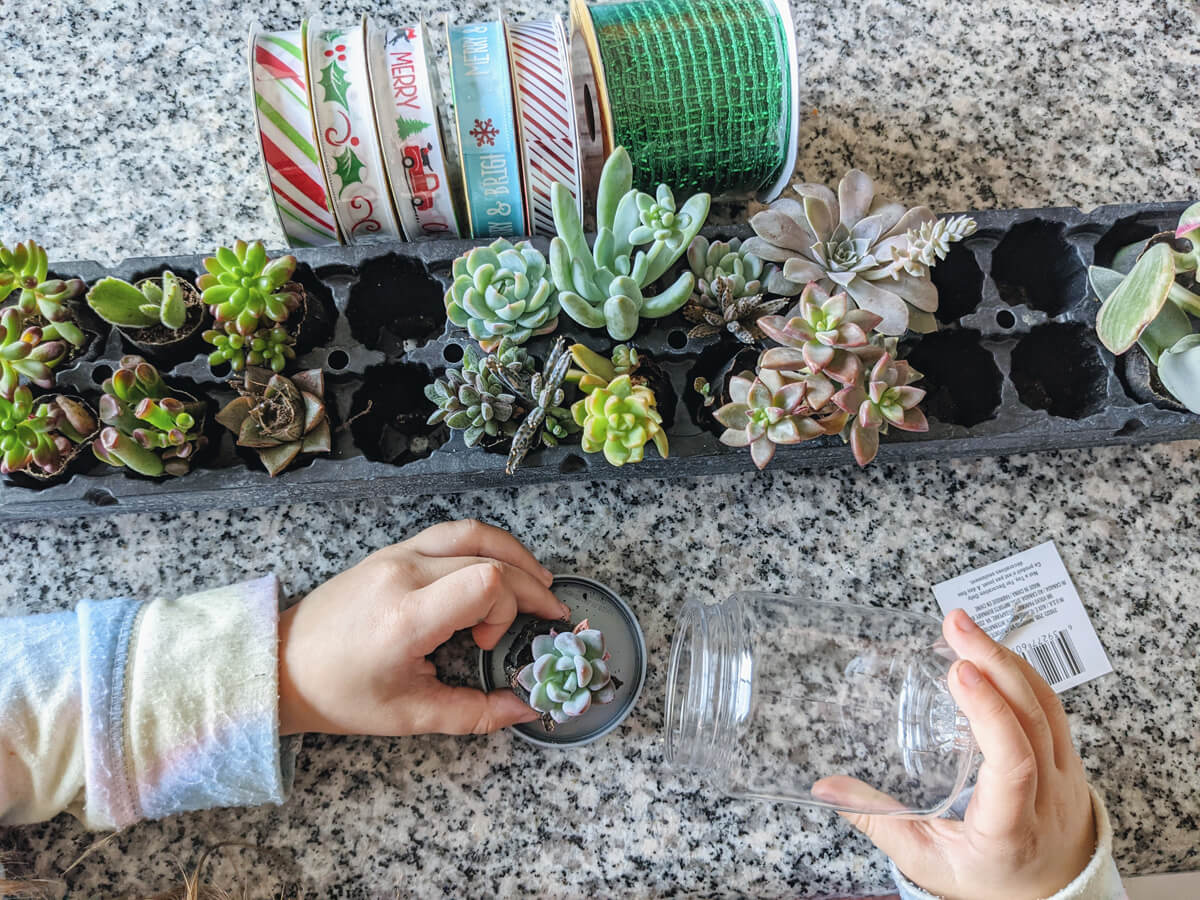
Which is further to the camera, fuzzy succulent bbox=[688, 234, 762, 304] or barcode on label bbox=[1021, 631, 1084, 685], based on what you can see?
barcode on label bbox=[1021, 631, 1084, 685]

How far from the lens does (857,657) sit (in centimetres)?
70

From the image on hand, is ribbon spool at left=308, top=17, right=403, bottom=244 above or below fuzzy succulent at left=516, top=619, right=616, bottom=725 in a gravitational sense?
above

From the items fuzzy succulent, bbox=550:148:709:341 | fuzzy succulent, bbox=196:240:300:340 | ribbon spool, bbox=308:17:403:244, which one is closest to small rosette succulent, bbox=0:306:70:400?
fuzzy succulent, bbox=196:240:300:340

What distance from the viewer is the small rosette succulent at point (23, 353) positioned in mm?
564

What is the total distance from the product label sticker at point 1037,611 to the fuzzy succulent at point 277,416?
56cm

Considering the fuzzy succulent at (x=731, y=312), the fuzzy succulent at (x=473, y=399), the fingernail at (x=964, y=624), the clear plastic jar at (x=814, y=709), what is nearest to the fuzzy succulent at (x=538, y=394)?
the fuzzy succulent at (x=473, y=399)

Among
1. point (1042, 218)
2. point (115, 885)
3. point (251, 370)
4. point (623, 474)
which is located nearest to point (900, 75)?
point (1042, 218)

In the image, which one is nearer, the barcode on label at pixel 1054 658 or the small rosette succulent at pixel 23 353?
the small rosette succulent at pixel 23 353

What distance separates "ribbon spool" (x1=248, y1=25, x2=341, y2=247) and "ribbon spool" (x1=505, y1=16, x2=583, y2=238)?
0.16m

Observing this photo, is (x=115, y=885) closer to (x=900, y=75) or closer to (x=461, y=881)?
(x=461, y=881)

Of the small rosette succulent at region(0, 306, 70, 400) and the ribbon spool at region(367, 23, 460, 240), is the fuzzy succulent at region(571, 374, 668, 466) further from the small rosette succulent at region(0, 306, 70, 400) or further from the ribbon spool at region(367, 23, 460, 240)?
the small rosette succulent at region(0, 306, 70, 400)

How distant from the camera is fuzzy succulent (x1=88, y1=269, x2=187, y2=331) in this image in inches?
23.0

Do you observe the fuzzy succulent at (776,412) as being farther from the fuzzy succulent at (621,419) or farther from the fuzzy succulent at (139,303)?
the fuzzy succulent at (139,303)

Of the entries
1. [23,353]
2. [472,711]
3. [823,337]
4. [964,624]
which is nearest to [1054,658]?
[964,624]
